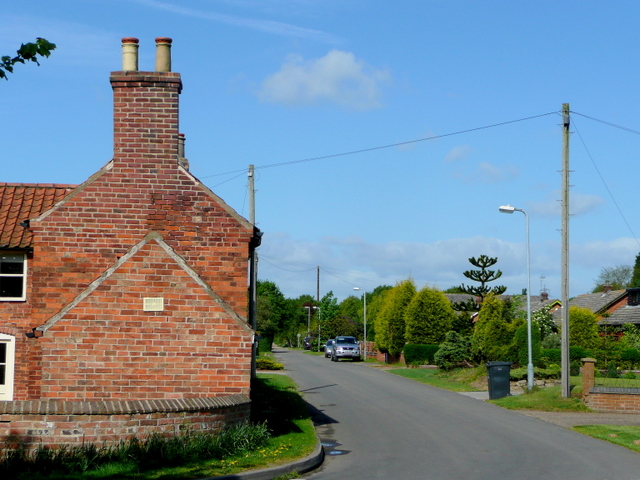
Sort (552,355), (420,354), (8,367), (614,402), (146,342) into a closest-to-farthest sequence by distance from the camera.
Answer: (146,342)
(8,367)
(614,402)
(552,355)
(420,354)

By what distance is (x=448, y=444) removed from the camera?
16.6 meters

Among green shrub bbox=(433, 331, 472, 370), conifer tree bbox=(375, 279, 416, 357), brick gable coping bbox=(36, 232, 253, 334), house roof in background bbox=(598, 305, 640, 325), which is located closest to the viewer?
brick gable coping bbox=(36, 232, 253, 334)

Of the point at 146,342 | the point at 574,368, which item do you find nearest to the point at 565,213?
the point at 574,368

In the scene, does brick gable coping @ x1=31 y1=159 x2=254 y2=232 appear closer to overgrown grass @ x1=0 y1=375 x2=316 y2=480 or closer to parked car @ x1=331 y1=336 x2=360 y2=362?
overgrown grass @ x1=0 y1=375 x2=316 y2=480

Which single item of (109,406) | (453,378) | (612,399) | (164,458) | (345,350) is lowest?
(345,350)

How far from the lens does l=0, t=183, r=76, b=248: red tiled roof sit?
1739 cm

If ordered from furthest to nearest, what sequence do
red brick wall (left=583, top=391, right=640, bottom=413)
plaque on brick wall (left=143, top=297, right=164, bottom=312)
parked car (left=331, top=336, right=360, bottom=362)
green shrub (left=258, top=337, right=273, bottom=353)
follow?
green shrub (left=258, top=337, right=273, bottom=353) < parked car (left=331, top=336, right=360, bottom=362) < red brick wall (left=583, top=391, right=640, bottom=413) < plaque on brick wall (left=143, top=297, right=164, bottom=312)

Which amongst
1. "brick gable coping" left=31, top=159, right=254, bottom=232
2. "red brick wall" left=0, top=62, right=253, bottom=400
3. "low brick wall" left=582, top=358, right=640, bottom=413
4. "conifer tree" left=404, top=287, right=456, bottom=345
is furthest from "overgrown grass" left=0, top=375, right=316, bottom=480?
"conifer tree" left=404, top=287, right=456, bottom=345

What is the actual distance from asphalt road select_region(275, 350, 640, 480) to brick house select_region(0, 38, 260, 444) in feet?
9.22

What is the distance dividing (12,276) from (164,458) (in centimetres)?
704

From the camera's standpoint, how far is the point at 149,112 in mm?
15891

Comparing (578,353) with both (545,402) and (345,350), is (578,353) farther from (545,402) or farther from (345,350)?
(345,350)

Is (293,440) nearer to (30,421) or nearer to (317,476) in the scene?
(317,476)

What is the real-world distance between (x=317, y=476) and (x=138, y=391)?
3681 mm
